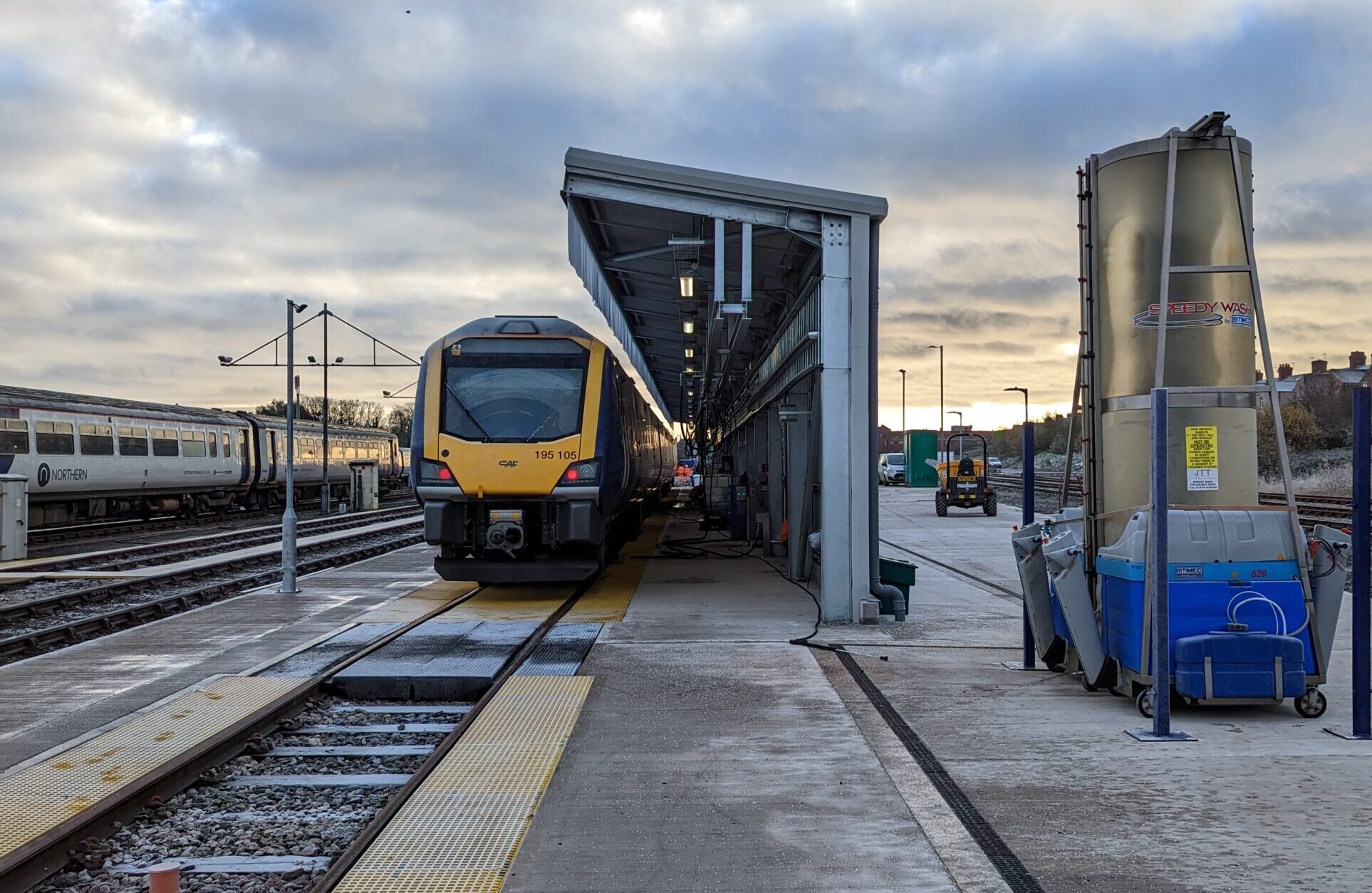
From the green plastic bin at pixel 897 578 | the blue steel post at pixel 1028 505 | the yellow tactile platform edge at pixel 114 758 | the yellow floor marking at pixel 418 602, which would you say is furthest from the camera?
the yellow floor marking at pixel 418 602

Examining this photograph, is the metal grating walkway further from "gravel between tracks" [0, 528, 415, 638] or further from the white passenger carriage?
the white passenger carriage

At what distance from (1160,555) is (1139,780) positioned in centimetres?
137

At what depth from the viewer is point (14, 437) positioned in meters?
20.1

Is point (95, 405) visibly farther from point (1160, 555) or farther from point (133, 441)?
point (1160, 555)

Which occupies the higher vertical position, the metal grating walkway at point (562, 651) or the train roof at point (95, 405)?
the train roof at point (95, 405)

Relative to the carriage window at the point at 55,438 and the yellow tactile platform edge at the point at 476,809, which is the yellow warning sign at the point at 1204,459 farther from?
the carriage window at the point at 55,438

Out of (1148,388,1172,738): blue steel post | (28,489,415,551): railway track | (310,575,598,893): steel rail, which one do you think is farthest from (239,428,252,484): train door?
(1148,388,1172,738): blue steel post

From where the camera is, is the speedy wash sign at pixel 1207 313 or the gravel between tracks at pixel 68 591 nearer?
the speedy wash sign at pixel 1207 313

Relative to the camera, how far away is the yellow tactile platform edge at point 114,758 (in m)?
4.61

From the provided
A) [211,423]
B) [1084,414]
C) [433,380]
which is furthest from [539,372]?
[211,423]

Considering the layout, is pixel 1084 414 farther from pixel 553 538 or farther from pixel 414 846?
pixel 553 538

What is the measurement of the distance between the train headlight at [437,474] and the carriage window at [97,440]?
14883mm

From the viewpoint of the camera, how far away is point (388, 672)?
297 inches

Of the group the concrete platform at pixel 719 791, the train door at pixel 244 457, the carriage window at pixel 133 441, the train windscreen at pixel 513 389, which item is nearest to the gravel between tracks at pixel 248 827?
the concrete platform at pixel 719 791
